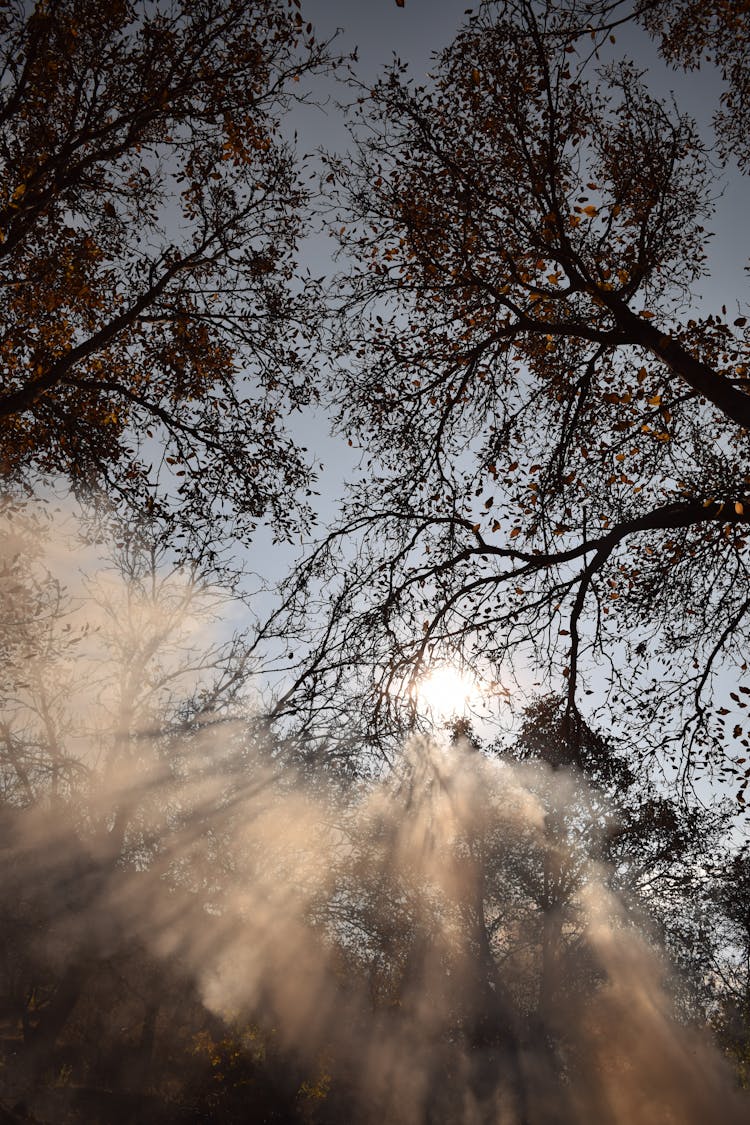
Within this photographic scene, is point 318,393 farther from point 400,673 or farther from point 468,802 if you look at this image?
point 468,802

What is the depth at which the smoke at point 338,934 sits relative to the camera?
18766mm

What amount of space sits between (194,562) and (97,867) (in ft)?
49.6

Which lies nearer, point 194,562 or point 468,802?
point 194,562

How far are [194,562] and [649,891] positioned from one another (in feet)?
70.5

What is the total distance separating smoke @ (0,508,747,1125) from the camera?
1877 centimetres

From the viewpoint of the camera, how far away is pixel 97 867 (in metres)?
18.7

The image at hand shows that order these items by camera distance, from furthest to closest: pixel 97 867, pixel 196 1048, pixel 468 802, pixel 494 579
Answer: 1. pixel 468 802
2. pixel 196 1048
3. pixel 97 867
4. pixel 494 579

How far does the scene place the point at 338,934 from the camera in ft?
83.9

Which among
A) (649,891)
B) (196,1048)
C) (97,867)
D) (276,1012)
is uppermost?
(649,891)

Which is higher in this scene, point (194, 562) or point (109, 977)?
point (194, 562)

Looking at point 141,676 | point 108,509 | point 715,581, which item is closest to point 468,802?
→ point 141,676

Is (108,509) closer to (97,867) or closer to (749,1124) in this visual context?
(97,867)

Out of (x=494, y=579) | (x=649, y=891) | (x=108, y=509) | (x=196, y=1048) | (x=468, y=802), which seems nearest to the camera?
(x=494, y=579)

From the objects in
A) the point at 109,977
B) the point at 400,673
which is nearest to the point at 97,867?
the point at 109,977
